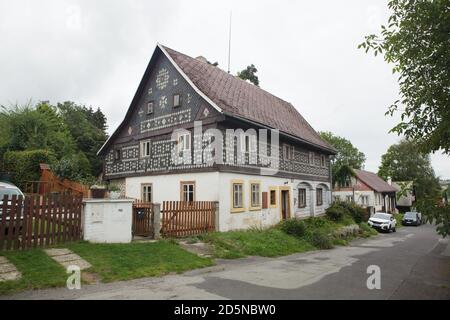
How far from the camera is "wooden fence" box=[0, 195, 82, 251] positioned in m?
9.12

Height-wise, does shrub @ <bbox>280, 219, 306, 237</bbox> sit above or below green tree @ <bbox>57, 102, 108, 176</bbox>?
below

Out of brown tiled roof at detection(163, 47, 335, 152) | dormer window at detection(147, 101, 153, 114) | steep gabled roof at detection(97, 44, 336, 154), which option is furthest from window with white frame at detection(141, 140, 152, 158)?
brown tiled roof at detection(163, 47, 335, 152)

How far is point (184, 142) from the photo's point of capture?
18047 millimetres

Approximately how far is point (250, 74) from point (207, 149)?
25455mm

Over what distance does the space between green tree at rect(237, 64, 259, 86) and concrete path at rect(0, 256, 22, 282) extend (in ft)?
113

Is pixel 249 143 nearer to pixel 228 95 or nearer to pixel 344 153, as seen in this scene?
pixel 228 95

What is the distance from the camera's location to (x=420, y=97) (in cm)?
714

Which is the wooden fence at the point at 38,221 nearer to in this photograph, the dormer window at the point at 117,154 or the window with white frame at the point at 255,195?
the window with white frame at the point at 255,195

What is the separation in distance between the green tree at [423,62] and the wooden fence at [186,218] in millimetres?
8633

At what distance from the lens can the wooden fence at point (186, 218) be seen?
43.3 ft

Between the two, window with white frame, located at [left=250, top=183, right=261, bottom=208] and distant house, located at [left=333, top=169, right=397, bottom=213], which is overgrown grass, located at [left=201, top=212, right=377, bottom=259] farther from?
distant house, located at [left=333, top=169, right=397, bottom=213]

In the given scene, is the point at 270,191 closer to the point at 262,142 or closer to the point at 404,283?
the point at 262,142

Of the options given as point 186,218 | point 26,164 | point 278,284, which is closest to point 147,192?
point 186,218
